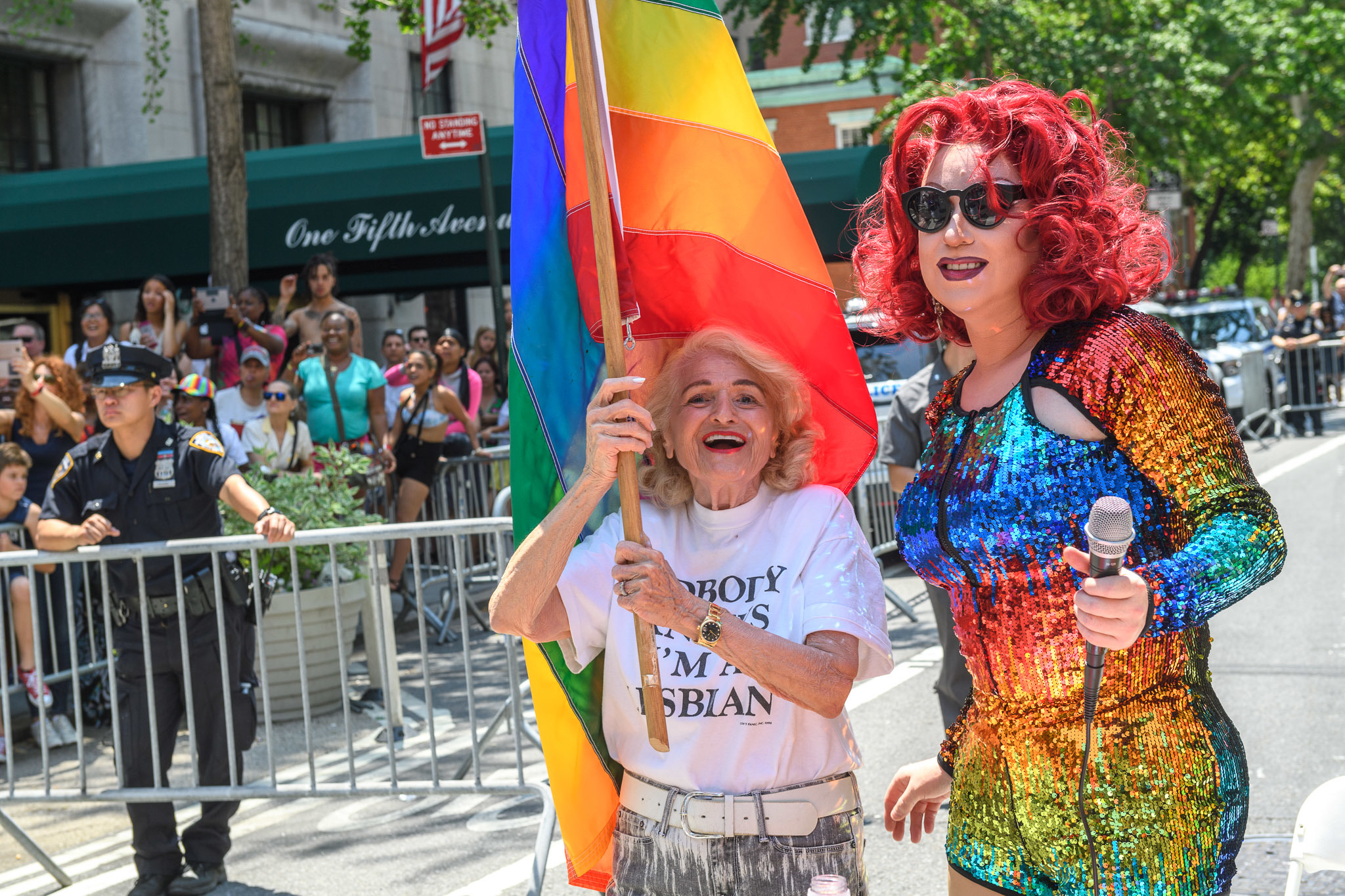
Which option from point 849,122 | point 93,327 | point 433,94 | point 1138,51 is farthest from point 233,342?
point 849,122

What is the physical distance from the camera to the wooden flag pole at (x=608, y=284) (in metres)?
2.40

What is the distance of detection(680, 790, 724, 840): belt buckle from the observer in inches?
101

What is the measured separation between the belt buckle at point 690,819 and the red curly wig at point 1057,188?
1.06 m

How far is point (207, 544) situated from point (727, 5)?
11.7 m

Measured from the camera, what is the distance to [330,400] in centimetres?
985

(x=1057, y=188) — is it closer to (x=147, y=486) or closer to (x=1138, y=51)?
(x=147, y=486)

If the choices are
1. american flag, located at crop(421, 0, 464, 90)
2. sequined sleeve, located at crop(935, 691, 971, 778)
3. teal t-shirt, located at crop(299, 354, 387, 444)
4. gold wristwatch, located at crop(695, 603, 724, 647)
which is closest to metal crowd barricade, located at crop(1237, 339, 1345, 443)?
american flag, located at crop(421, 0, 464, 90)

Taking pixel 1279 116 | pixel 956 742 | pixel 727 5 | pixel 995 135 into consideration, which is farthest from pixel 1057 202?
pixel 1279 116

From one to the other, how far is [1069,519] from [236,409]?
8098mm

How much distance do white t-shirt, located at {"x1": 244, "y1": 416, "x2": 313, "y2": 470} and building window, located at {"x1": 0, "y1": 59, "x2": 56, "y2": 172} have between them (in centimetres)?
898

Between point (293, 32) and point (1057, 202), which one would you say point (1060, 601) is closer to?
point (1057, 202)

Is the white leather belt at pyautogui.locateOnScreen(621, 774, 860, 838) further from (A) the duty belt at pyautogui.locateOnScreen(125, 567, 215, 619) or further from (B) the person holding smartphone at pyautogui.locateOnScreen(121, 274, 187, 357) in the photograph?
(B) the person holding smartphone at pyautogui.locateOnScreen(121, 274, 187, 357)

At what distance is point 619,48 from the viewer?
293 cm

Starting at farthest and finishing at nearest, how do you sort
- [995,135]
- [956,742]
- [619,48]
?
[619,48] → [956,742] → [995,135]
